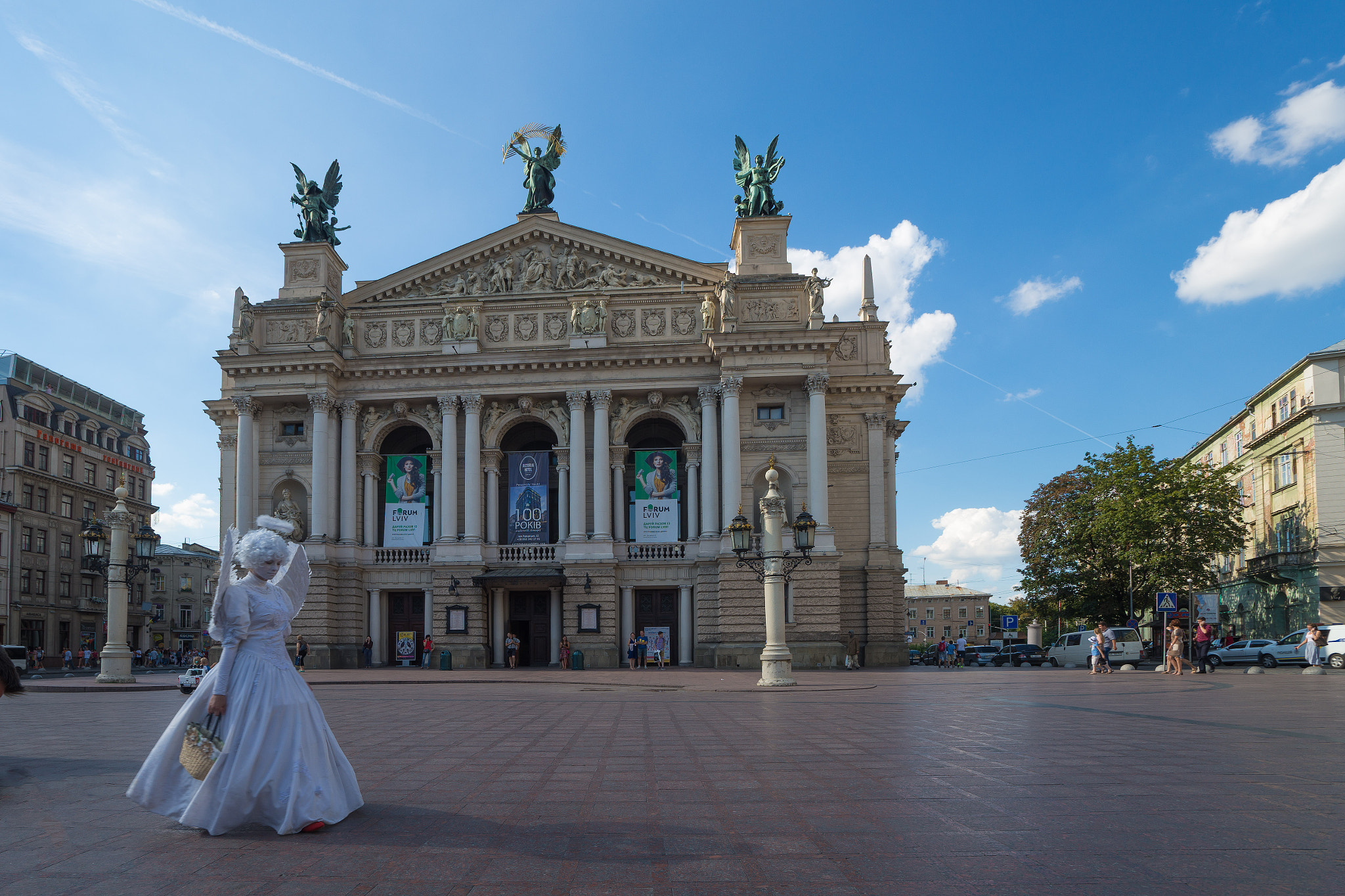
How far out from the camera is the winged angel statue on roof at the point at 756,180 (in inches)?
1742

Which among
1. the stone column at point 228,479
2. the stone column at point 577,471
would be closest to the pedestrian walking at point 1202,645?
the stone column at point 577,471

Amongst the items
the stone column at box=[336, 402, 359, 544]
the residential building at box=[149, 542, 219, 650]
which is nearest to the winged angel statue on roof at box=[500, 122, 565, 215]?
the stone column at box=[336, 402, 359, 544]

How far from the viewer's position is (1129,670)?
34.1 m

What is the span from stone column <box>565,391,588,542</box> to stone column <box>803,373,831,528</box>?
987 cm

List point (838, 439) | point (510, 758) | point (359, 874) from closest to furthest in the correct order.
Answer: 1. point (359, 874)
2. point (510, 758)
3. point (838, 439)

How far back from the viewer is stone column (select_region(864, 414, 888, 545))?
148 ft

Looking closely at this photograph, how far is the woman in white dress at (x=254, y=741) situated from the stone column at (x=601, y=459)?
Answer: 35056mm

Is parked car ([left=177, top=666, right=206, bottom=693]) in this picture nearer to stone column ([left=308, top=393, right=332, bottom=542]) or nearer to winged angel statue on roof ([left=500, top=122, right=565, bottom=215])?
stone column ([left=308, top=393, right=332, bottom=542])

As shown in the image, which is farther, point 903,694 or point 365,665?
point 365,665

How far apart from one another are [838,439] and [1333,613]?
25569mm

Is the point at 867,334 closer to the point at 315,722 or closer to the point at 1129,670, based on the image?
the point at 1129,670

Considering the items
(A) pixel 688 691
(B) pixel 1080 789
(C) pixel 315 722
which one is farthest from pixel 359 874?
(A) pixel 688 691

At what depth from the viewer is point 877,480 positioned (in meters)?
45.4

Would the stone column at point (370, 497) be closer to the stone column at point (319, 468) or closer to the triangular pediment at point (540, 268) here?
the stone column at point (319, 468)
